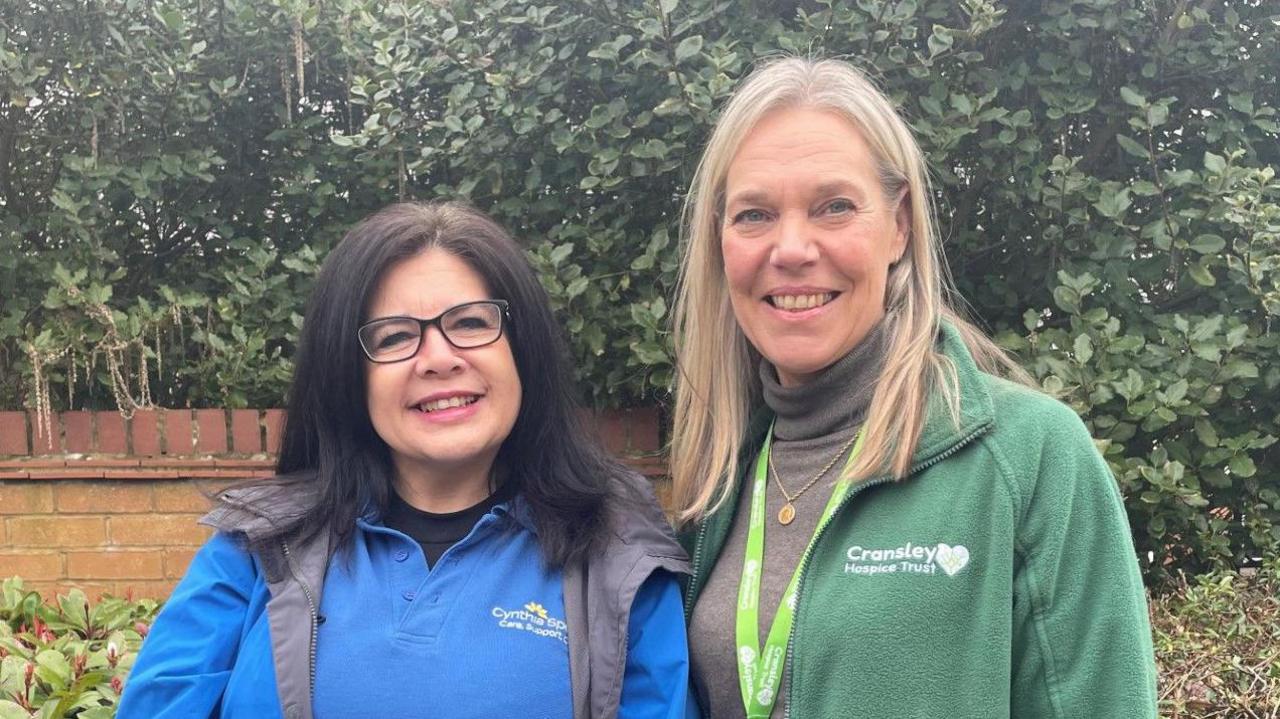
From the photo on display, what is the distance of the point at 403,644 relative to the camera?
1.98 meters

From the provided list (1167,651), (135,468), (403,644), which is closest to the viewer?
(403,644)

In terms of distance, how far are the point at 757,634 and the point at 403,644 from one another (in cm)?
67

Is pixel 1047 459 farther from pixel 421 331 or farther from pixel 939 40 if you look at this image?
pixel 939 40

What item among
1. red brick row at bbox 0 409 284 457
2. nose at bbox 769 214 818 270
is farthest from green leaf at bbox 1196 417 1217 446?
red brick row at bbox 0 409 284 457

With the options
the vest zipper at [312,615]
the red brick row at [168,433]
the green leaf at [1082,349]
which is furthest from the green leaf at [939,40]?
the vest zipper at [312,615]

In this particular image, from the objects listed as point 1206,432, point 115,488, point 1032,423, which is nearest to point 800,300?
point 1032,423

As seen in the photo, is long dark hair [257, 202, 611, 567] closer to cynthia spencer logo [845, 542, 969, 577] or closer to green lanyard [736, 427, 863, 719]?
green lanyard [736, 427, 863, 719]

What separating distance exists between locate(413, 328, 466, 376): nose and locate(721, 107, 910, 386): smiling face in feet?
1.98

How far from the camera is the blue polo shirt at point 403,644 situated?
6.39 ft

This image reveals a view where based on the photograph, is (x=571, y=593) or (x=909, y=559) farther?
(x=571, y=593)

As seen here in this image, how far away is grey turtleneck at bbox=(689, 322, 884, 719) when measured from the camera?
80.4 inches

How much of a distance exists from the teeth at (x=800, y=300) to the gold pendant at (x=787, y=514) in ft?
1.31

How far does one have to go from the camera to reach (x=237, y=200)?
14.5 ft

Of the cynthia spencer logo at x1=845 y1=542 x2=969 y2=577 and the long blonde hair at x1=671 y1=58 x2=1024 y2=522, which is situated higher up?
the long blonde hair at x1=671 y1=58 x2=1024 y2=522
